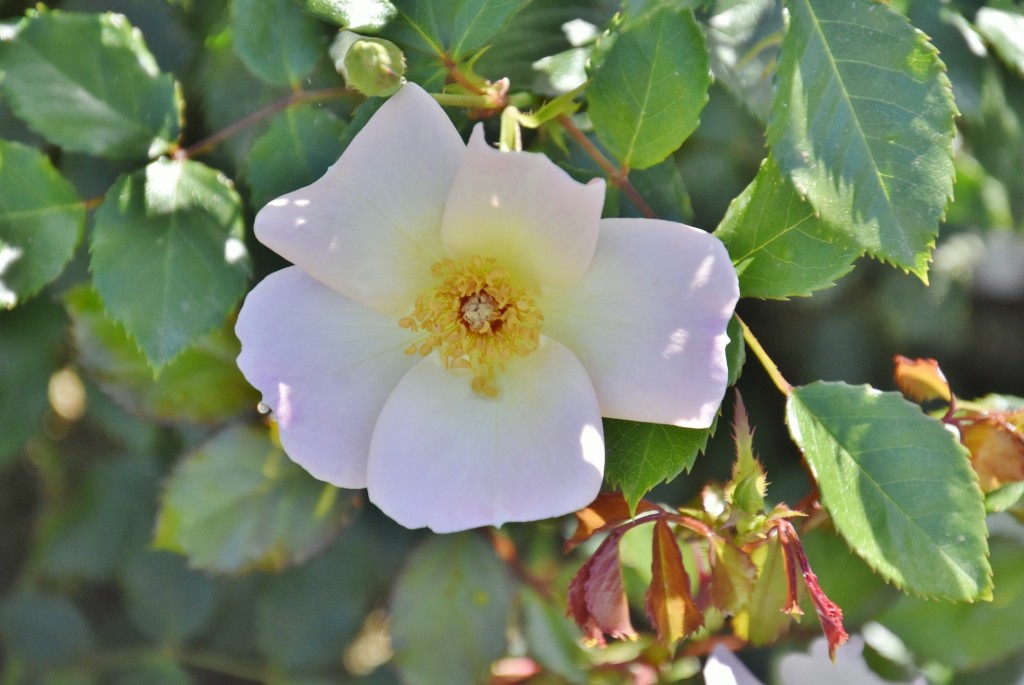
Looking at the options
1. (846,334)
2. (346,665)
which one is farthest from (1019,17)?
(346,665)

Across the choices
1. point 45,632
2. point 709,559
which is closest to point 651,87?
point 709,559

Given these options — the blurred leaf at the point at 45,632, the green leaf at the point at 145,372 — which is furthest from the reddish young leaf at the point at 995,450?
the blurred leaf at the point at 45,632

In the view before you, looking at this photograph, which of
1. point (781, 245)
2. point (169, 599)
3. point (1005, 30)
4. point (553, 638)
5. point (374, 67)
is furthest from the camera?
point (169, 599)

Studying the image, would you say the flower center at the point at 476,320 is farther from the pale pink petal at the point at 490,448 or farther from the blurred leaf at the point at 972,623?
the blurred leaf at the point at 972,623

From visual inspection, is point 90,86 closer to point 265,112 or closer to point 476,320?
point 265,112

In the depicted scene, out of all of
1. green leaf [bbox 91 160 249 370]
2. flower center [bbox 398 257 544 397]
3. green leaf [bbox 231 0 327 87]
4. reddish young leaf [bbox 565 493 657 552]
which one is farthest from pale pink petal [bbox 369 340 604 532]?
green leaf [bbox 231 0 327 87]
